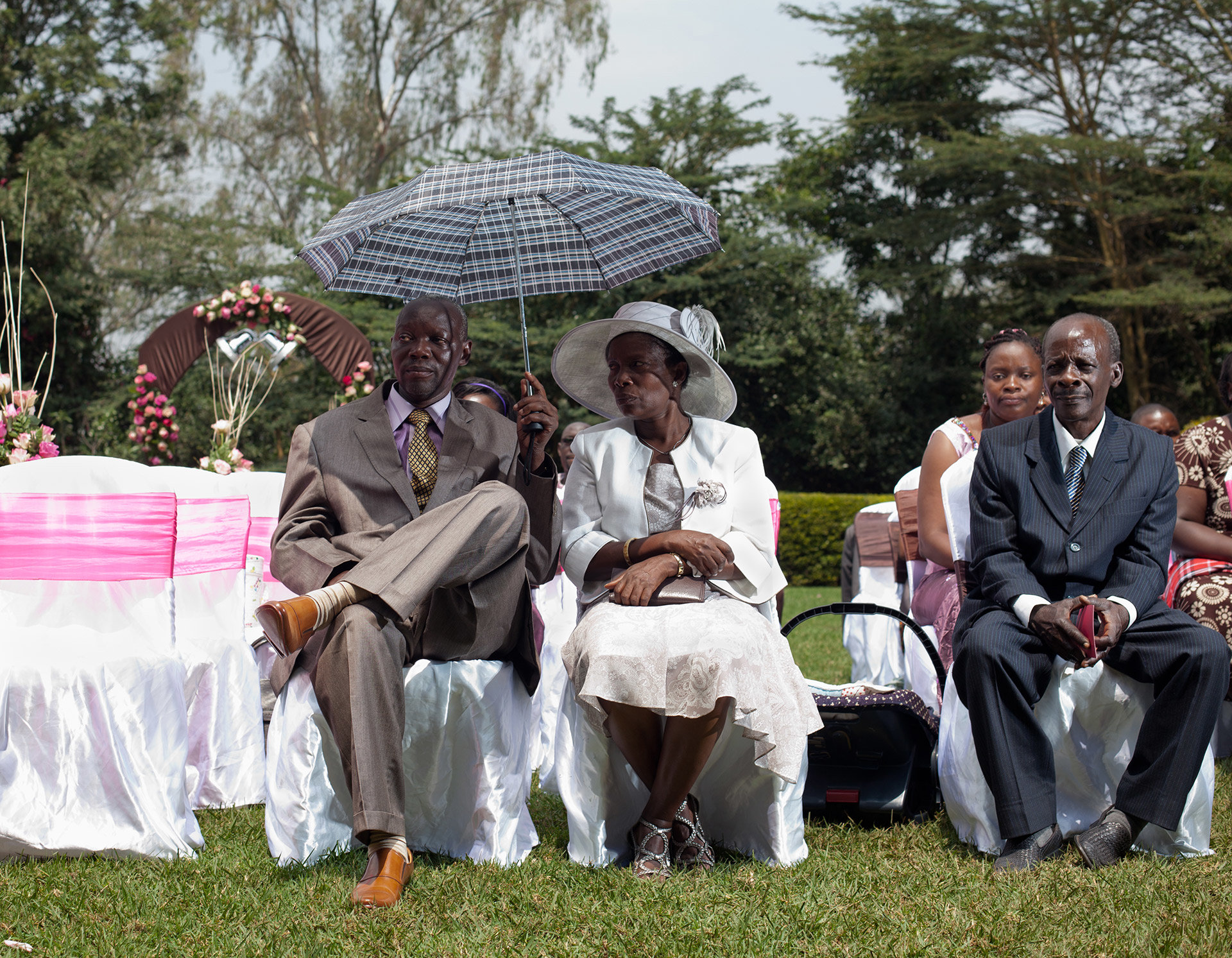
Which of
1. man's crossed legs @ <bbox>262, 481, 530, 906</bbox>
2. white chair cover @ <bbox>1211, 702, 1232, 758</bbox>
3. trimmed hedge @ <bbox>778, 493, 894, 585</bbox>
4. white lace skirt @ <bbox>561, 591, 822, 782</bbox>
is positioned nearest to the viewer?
man's crossed legs @ <bbox>262, 481, 530, 906</bbox>

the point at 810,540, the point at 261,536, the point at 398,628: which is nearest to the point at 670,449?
the point at 398,628

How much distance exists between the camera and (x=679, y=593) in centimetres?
363

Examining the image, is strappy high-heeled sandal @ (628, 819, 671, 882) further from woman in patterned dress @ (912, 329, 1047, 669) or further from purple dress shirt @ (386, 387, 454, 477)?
woman in patterned dress @ (912, 329, 1047, 669)

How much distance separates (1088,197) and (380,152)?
1491 centimetres

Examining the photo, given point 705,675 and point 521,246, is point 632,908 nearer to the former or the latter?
point 705,675

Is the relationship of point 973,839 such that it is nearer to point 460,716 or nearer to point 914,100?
point 460,716

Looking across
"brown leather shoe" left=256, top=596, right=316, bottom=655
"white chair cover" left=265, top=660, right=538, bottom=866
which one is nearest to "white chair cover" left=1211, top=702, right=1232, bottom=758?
"white chair cover" left=265, top=660, right=538, bottom=866

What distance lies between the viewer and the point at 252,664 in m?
4.55

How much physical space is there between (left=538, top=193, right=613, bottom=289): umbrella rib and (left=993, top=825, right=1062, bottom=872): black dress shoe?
104 inches

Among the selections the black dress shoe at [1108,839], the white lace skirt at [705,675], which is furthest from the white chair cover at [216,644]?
the black dress shoe at [1108,839]

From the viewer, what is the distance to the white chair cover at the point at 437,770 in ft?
11.2

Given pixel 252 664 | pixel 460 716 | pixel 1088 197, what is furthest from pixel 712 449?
pixel 1088 197

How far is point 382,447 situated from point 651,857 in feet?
5.31

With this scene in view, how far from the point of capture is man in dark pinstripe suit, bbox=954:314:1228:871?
3.37m
